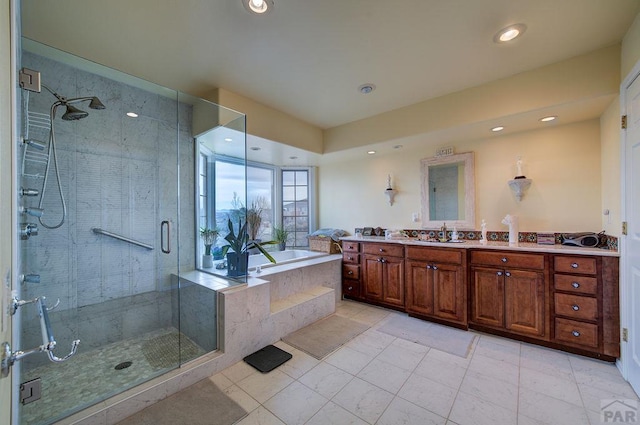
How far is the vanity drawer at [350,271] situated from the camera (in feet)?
11.9

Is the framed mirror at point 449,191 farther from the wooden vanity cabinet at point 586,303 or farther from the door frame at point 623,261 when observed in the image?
the door frame at point 623,261

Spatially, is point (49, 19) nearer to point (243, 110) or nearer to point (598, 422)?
point (243, 110)

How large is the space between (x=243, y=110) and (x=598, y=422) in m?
3.79

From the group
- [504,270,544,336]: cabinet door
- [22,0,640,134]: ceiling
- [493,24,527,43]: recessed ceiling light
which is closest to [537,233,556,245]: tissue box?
[504,270,544,336]: cabinet door

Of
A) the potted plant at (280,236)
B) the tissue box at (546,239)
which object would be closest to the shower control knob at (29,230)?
the potted plant at (280,236)

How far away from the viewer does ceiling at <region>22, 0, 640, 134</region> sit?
5.38 ft

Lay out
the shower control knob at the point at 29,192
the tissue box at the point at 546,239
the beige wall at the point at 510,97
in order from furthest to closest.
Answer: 1. the tissue box at the point at 546,239
2. the beige wall at the point at 510,97
3. the shower control knob at the point at 29,192

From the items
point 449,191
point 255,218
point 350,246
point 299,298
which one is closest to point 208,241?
point 255,218

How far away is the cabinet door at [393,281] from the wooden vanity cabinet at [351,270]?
0.41 metres

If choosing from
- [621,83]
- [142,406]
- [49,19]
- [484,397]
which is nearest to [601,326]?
[484,397]

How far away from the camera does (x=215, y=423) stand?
1577 millimetres

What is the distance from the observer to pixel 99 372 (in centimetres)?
201

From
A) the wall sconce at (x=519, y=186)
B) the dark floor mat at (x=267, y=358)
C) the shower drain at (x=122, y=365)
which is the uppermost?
the wall sconce at (x=519, y=186)

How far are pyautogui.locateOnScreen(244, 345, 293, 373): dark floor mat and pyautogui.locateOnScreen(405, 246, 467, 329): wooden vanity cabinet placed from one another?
1.69 metres
